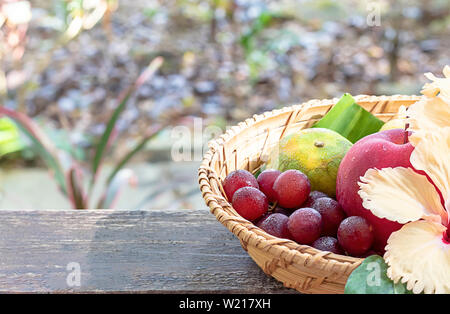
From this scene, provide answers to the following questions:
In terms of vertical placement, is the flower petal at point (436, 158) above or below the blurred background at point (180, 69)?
above

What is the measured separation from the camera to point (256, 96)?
8.23 ft

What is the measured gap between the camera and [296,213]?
60cm

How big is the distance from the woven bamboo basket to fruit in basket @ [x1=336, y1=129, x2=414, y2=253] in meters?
0.09

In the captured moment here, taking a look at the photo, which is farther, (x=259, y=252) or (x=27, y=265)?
(x=27, y=265)

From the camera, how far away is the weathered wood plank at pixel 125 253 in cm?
64

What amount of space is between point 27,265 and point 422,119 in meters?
0.51

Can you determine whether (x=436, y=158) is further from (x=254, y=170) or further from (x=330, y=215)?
(x=254, y=170)

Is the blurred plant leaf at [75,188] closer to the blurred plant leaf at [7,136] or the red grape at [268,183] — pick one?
the blurred plant leaf at [7,136]

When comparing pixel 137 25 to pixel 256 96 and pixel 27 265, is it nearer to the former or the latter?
pixel 256 96

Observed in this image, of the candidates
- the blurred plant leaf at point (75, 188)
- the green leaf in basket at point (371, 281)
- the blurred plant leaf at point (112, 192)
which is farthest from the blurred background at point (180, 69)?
the green leaf in basket at point (371, 281)

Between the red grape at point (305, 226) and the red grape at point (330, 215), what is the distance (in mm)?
35

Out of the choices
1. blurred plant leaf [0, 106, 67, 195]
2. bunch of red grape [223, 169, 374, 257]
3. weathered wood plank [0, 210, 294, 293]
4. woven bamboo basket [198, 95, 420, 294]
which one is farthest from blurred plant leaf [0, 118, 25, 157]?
bunch of red grape [223, 169, 374, 257]

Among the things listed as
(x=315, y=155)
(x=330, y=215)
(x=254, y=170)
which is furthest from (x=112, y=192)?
(x=330, y=215)
